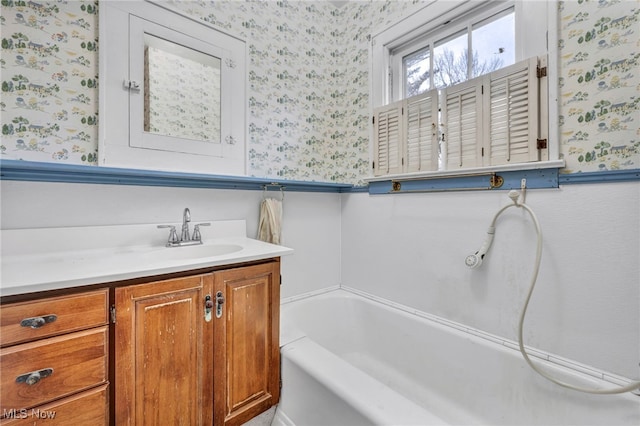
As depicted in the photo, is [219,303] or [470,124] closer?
[219,303]

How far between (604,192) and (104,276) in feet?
6.34

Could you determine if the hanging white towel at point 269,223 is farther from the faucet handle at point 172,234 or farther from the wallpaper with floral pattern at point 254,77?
the faucet handle at point 172,234

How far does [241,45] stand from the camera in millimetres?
1814

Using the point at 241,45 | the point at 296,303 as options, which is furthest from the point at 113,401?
the point at 241,45

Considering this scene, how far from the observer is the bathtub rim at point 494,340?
1127mm

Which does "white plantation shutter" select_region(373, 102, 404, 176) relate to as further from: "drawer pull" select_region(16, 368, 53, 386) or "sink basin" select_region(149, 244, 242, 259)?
"drawer pull" select_region(16, 368, 53, 386)

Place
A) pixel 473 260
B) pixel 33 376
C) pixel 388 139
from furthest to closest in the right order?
pixel 388 139 → pixel 473 260 → pixel 33 376

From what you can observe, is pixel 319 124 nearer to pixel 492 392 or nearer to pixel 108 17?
pixel 108 17

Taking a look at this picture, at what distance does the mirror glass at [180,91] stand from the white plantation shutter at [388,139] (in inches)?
43.9

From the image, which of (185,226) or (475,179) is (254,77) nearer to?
(185,226)

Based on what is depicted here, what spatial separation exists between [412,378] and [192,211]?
167 cm

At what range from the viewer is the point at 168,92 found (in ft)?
5.09

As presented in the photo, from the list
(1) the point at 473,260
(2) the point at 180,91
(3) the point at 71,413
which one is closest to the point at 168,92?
(2) the point at 180,91

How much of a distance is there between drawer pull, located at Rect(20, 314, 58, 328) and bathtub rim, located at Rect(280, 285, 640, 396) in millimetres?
917
